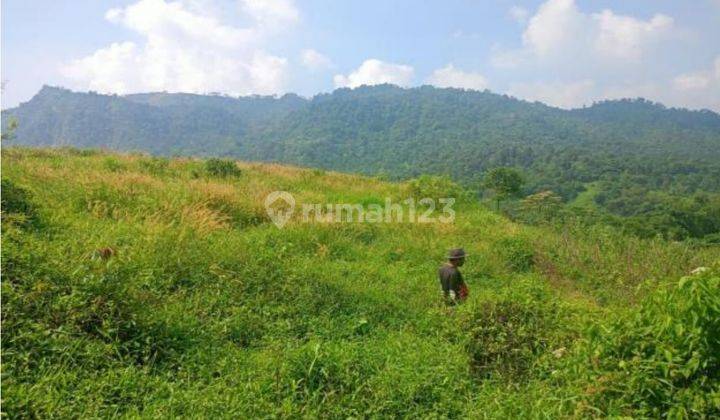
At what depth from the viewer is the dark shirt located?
260 inches

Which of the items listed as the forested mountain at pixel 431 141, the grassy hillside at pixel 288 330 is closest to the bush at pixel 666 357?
the grassy hillside at pixel 288 330

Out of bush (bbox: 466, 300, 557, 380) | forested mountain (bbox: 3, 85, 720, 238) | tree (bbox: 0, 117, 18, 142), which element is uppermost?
forested mountain (bbox: 3, 85, 720, 238)

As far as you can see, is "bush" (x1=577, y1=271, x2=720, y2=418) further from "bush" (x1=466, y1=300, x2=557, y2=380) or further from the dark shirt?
the dark shirt

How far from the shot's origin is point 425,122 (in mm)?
159375

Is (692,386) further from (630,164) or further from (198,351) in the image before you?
(630,164)

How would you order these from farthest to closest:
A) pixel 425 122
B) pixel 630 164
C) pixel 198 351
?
pixel 425 122 → pixel 630 164 → pixel 198 351

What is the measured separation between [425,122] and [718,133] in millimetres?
126654

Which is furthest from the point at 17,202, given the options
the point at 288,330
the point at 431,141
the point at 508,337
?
the point at 431,141

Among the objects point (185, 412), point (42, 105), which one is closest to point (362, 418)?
point (185, 412)

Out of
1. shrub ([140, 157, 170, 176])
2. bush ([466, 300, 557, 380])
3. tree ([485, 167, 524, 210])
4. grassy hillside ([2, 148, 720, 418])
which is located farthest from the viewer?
tree ([485, 167, 524, 210])

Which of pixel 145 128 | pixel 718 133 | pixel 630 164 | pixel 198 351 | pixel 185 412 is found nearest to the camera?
pixel 185 412

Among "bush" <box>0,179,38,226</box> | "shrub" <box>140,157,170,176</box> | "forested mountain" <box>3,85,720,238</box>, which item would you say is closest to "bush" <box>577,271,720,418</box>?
"bush" <box>0,179,38,226</box>

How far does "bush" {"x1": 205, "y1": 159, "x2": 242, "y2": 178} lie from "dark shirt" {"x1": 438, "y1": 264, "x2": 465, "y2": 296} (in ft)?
33.0

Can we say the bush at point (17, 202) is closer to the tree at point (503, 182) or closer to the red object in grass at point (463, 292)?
the red object in grass at point (463, 292)
